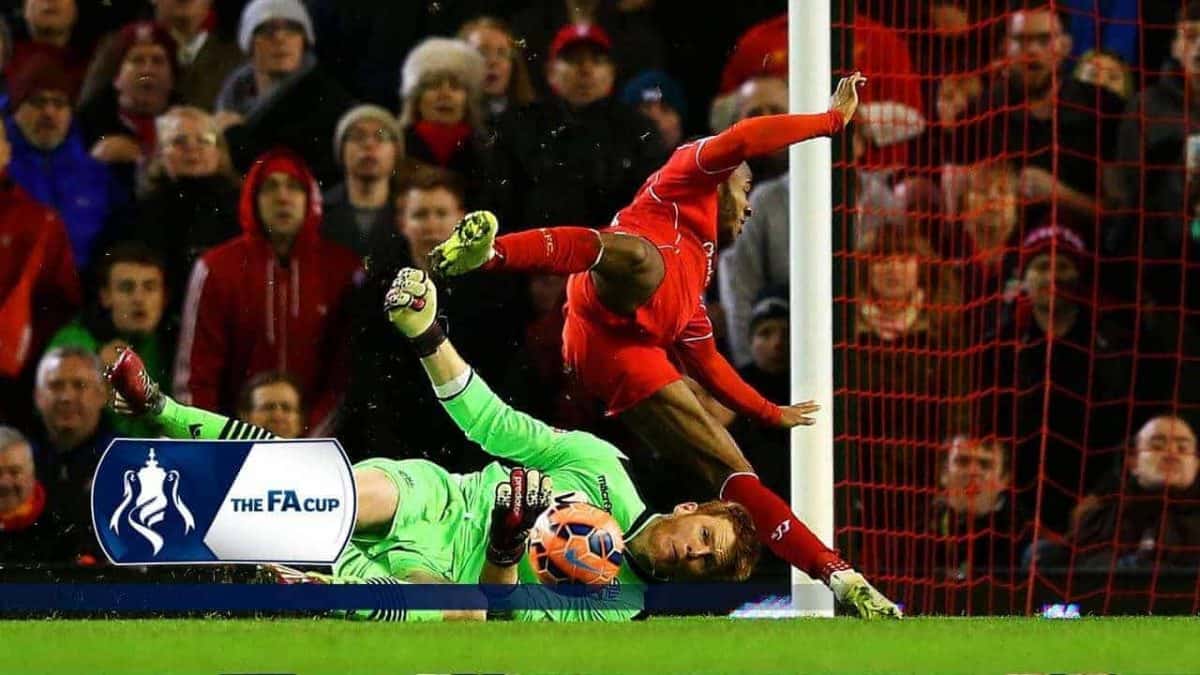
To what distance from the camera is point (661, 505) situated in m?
5.65

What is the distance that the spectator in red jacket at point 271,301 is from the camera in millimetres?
5633

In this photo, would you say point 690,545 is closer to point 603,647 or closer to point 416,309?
point 603,647

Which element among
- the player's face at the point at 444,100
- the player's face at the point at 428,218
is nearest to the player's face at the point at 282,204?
the player's face at the point at 428,218

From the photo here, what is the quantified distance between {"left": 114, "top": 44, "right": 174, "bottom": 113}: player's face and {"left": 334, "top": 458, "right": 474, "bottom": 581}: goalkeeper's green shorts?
→ 1.13 metres

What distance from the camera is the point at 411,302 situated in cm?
560

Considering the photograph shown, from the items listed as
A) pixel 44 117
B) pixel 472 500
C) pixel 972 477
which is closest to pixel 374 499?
pixel 472 500

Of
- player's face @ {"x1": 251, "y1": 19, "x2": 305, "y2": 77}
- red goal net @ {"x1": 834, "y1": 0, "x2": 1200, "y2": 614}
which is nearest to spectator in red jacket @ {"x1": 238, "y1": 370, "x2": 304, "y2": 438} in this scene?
player's face @ {"x1": 251, "y1": 19, "x2": 305, "y2": 77}

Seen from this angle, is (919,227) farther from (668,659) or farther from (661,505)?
(668,659)

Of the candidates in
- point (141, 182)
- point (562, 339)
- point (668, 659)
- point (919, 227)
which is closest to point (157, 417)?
point (141, 182)

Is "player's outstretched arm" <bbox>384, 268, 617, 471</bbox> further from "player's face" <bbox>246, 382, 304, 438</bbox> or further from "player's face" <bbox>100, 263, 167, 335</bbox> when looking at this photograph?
"player's face" <bbox>100, 263, 167, 335</bbox>

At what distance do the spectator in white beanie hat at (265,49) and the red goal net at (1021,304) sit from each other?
1.48 metres

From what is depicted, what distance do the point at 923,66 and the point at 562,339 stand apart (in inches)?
52.2

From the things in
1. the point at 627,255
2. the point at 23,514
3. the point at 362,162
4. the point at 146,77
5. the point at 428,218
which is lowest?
the point at 23,514

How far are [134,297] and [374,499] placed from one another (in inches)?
33.3
